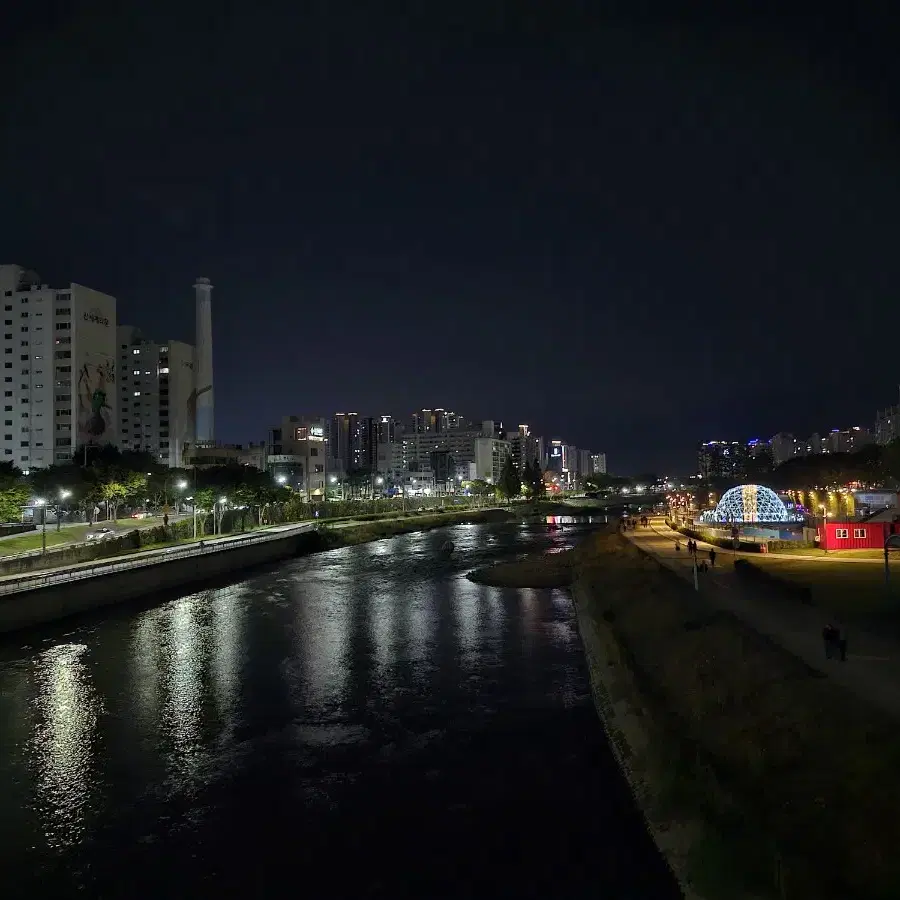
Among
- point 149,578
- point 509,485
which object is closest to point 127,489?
point 149,578

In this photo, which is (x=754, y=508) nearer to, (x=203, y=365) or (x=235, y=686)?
(x=235, y=686)

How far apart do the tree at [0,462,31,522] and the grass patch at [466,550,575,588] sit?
104 feet

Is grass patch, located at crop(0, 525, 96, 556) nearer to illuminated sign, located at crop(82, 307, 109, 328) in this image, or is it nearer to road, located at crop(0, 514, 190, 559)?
road, located at crop(0, 514, 190, 559)

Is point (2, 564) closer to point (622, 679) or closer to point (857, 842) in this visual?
point (622, 679)

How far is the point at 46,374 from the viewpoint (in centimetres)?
9819

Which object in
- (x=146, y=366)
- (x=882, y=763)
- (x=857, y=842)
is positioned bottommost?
(x=857, y=842)

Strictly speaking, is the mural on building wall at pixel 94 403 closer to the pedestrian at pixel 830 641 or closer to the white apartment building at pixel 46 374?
the white apartment building at pixel 46 374

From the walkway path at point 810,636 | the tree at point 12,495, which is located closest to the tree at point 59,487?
the tree at point 12,495

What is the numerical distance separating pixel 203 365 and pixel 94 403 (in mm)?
28883

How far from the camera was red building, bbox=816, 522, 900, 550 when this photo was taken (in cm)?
3734

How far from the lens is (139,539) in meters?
52.4

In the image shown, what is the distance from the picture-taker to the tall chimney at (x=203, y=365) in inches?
5010

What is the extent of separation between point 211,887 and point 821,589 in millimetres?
21763

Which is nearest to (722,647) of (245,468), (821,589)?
(821,589)
